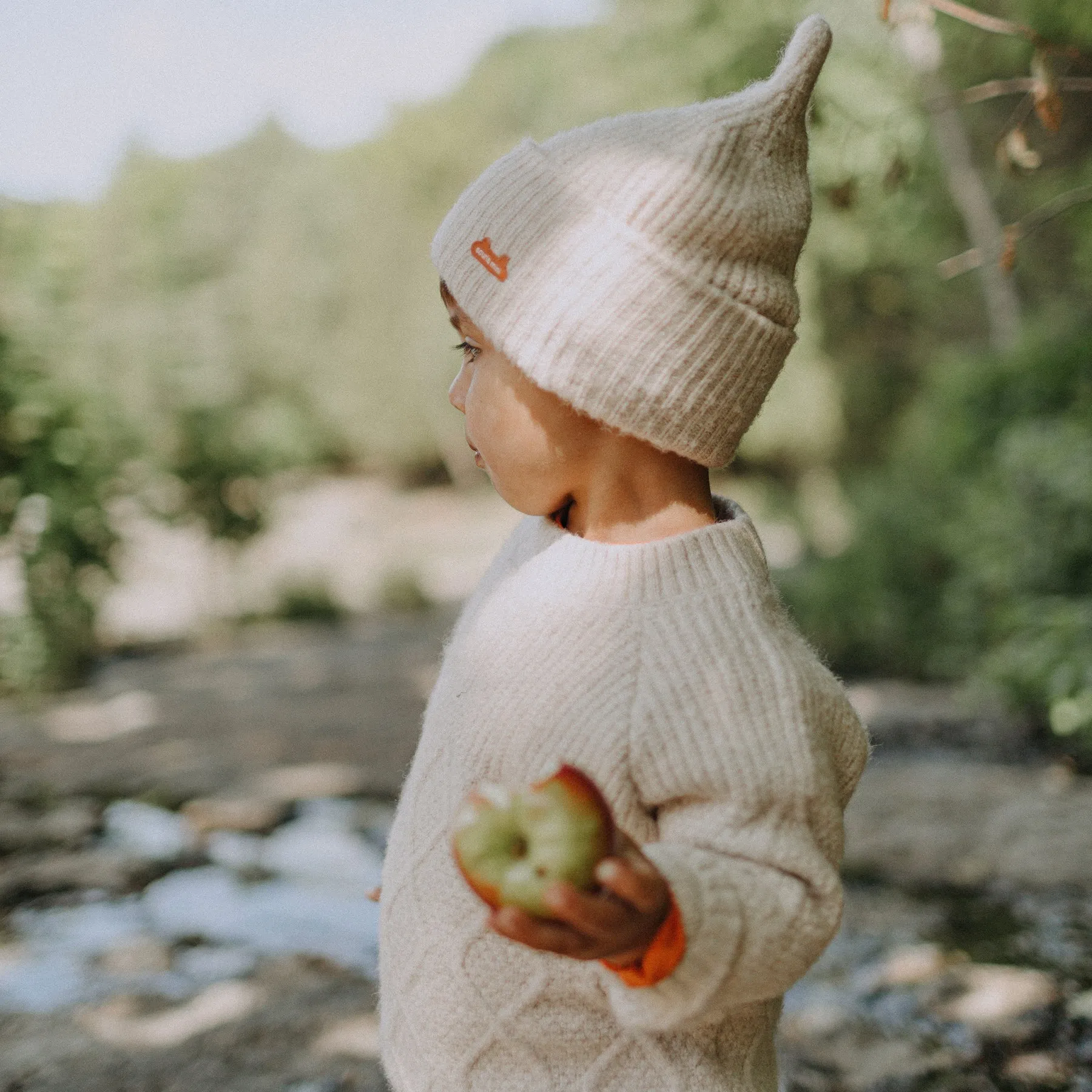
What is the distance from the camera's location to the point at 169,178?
4091cm

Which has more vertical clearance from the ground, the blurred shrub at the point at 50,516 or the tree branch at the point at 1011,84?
the tree branch at the point at 1011,84

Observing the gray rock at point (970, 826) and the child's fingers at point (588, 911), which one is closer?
the child's fingers at point (588, 911)

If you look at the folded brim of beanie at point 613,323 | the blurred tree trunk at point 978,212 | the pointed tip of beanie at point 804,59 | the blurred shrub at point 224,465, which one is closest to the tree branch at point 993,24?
the pointed tip of beanie at point 804,59

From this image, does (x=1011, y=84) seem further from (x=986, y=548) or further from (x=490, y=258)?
(x=986, y=548)

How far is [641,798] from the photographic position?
1111 mm

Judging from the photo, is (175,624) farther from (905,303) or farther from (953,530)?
(905,303)

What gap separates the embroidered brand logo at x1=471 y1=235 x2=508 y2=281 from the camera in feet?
4.12

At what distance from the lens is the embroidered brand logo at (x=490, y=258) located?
1257mm

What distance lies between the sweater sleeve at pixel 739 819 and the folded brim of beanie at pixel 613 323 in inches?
10.7

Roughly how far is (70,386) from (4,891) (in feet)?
15.7

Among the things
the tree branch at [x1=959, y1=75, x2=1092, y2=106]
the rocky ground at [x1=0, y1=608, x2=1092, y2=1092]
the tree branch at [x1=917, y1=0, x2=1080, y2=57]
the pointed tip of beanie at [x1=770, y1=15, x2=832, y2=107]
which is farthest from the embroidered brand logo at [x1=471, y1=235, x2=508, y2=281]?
the rocky ground at [x1=0, y1=608, x2=1092, y2=1092]

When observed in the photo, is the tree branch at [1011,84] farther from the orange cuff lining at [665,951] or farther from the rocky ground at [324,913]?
the rocky ground at [324,913]

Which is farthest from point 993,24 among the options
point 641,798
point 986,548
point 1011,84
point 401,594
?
point 401,594

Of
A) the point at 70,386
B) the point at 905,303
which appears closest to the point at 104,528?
the point at 70,386
